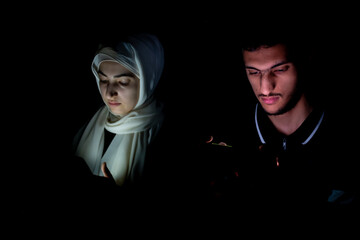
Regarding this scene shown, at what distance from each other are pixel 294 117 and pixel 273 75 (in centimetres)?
36

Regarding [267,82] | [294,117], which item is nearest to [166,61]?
[267,82]

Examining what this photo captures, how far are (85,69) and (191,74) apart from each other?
1103mm

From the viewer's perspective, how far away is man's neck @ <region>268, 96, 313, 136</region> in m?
1.82

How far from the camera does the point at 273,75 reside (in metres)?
1.70

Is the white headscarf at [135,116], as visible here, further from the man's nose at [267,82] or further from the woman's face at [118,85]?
the man's nose at [267,82]

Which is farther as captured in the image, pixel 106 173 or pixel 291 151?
pixel 106 173

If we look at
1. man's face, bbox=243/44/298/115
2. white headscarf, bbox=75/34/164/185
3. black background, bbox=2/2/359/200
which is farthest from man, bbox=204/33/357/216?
white headscarf, bbox=75/34/164/185

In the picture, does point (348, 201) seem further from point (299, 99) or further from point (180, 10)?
point (180, 10)

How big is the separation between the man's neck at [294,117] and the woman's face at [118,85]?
1073 mm

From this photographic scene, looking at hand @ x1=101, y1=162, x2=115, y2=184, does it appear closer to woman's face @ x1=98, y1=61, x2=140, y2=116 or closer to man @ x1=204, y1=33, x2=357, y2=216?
woman's face @ x1=98, y1=61, x2=140, y2=116

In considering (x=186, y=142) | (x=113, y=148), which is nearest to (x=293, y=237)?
(x=186, y=142)

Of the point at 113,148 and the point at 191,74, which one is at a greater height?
the point at 191,74

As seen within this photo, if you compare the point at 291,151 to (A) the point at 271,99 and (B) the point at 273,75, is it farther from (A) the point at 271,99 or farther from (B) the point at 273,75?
(B) the point at 273,75

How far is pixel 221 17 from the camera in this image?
6.61ft
